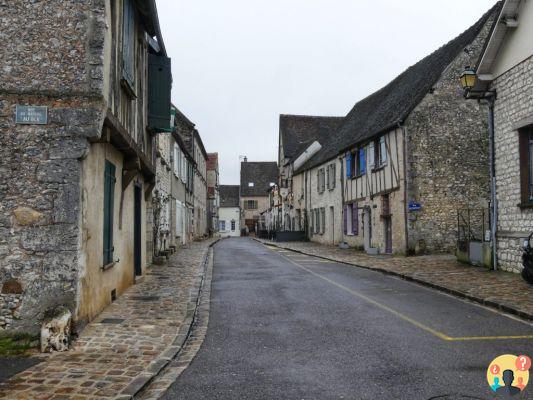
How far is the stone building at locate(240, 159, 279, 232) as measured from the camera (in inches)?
2911

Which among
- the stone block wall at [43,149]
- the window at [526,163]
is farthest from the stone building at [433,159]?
the stone block wall at [43,149]

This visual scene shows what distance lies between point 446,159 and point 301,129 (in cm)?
2538

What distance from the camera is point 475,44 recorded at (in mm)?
18766

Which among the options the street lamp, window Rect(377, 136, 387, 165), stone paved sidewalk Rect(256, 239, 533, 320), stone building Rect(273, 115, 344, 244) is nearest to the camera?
stone paved sidewalk Rect(256, 239, 533, 320)

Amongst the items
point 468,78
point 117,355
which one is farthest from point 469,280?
point 117,355

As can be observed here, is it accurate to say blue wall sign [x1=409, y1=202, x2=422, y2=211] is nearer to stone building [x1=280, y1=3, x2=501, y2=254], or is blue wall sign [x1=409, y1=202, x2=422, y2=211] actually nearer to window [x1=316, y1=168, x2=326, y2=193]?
stone building [x1=280, y1=3, x2=501, y2=254]

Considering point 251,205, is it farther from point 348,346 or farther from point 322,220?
point 348,346

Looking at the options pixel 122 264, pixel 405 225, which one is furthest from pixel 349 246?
pixel 122 264

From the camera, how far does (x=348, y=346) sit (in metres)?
5.84

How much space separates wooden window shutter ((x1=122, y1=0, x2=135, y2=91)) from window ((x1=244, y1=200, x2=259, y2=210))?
64649mm

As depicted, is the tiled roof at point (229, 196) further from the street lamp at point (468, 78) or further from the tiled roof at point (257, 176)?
the street lamp at point (468, 78)

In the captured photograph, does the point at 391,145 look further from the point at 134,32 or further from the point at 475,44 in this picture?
the point at 134,32

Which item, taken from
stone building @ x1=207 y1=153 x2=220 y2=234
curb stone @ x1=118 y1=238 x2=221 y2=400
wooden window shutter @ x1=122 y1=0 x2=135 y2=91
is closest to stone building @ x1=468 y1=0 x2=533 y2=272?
curb stone @ x1=118 y1=238 x2=221 y2=400

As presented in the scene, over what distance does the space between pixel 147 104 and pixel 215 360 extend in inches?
299
